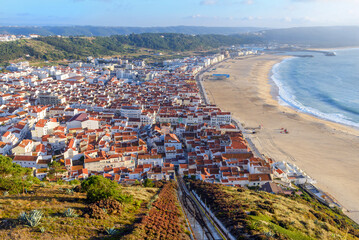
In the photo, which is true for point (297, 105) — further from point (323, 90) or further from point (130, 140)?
point (130, 140)

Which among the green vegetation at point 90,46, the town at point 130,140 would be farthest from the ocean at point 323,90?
the green vegetation at point 90,46

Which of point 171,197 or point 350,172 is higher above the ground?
point 171,197

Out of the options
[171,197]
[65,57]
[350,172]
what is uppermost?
[65,57]

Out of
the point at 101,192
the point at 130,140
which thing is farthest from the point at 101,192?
the point at 130,140

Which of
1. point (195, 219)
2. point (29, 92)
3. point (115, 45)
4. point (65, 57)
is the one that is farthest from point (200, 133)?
point (115, 45)

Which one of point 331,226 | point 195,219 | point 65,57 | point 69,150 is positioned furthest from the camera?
point 65,57

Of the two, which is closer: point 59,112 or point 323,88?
point 59,112

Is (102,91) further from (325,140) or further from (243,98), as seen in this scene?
(325,140)
